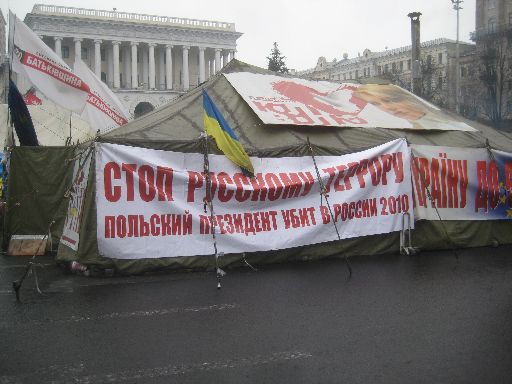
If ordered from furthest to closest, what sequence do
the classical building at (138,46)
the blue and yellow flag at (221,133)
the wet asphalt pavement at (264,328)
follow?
the classical building at (138,46), the blue and yellow flag at (221,133), the wet asphalt pavement at (264,328)

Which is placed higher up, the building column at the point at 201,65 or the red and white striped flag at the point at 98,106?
the building column at the point at 201,65

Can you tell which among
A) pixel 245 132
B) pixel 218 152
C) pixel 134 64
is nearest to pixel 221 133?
pixel 218 152

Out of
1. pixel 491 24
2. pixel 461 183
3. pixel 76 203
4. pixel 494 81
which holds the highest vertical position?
pixel 491 24

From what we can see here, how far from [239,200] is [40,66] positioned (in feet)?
14.6

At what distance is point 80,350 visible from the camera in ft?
15.0

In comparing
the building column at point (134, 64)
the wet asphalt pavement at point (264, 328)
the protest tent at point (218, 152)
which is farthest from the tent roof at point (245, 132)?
the building column at point (134, 64)

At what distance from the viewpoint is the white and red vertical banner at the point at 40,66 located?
30.2 ft

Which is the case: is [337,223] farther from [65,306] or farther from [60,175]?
[60,175]

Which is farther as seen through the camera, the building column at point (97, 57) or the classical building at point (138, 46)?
the building column at point (97, 57)

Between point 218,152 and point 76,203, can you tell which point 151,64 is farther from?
point 218,152

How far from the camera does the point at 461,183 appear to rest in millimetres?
10289

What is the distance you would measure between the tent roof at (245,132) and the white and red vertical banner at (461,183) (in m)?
0.39

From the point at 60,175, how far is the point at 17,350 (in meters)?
6.59

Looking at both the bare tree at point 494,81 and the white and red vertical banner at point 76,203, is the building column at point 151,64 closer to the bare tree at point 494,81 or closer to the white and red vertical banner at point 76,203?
the bare tree at point 494,81
